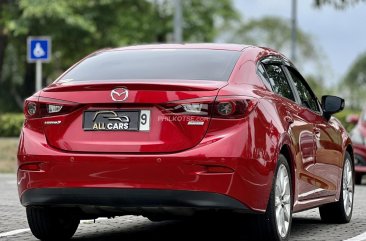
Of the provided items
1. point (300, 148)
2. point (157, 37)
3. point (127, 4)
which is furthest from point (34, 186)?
point (157, 37)

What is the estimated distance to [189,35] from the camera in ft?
179

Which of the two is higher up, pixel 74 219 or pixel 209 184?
pixel 209 184

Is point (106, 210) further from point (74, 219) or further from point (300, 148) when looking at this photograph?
point (300, 148)

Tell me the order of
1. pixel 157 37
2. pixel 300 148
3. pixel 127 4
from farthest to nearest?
pixel 157 37 → pixel 127 4 → pixel 300 148

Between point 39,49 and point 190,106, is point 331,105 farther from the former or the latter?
point 39,49

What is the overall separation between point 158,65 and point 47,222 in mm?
1460

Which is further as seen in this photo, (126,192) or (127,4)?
(127,4)

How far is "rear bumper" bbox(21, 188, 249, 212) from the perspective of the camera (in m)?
6.96

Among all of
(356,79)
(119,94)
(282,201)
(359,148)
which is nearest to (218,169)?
(119,94)

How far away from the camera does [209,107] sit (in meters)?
7.00

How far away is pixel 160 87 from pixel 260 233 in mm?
1315

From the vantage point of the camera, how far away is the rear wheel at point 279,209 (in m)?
7.42

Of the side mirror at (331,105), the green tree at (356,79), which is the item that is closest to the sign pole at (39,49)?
the side mirror at (331,105)

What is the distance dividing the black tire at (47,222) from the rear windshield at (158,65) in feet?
3.31
